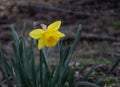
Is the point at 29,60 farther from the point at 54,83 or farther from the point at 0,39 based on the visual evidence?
the point at 0,39

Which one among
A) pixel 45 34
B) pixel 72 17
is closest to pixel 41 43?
pixel 45 34

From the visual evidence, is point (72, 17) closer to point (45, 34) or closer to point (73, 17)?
point (73, 17)

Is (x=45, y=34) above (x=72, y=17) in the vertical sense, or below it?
above

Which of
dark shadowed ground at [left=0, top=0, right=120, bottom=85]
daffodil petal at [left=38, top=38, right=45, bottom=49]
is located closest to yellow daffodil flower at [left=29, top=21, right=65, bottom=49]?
daffodil petal at [left=38, top=38, right=45, bottom=49]

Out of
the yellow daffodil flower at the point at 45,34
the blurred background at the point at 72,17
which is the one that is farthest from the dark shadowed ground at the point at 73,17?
the yellow daffodil flower at the point at 45,34

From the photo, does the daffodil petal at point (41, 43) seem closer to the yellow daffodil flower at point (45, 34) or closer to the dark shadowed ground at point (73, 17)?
the yellow daffodil flower at point (45, 34)

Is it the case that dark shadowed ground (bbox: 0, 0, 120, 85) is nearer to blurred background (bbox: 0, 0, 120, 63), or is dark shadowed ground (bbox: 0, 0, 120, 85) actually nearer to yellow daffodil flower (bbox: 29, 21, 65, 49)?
blurred background (bbox: 0, 0, 120, 63)

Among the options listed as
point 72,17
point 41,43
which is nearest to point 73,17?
point 72,17

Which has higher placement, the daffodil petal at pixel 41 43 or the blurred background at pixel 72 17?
the daffodil petal at pixel 41 43

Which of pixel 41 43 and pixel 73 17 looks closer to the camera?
pixel 41 43
